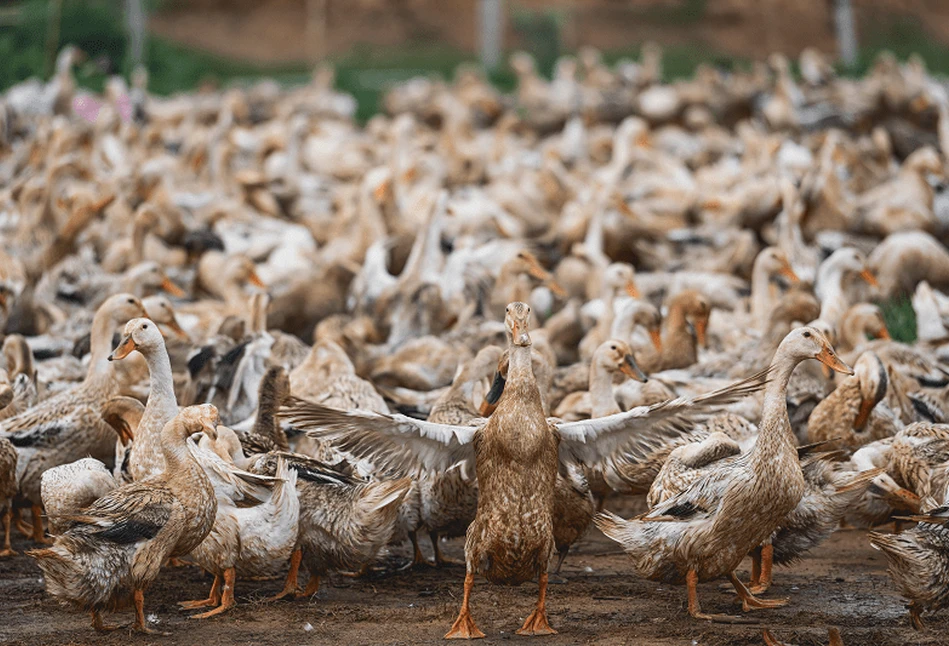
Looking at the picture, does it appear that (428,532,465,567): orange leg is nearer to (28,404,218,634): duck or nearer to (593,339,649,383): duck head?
(593,339,649,383): duck head

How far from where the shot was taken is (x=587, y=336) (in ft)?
35.3

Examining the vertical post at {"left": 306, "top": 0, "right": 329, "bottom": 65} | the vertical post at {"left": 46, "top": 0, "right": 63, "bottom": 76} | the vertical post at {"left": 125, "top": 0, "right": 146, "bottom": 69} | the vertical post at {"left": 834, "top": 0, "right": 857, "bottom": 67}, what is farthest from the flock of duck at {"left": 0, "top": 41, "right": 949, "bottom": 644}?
the vertical post at {"left": 306, "top": 0, "right": 329, "bottom": 65}

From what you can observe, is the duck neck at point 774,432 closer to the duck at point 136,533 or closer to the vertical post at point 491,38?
the duck at point 136,533

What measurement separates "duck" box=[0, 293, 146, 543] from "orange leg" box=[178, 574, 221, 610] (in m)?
1.42

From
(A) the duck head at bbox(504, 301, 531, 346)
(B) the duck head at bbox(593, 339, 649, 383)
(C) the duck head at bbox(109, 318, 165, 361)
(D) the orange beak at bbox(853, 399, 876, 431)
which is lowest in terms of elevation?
(D) the orange beak at bbox(853, 399, 876, 431)

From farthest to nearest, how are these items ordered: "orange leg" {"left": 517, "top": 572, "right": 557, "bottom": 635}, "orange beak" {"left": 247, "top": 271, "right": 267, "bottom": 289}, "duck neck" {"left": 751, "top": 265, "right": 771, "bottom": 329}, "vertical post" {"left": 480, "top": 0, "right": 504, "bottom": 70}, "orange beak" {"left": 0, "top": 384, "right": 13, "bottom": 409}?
"vertical post" {"left": 480, "top": 0, "right": 504, "bottom": 70}
"orange beak" {"left": 247, "top": 271, "right": 267, "bottom": 289}
"duck neck" {"left": 751, "top": 265, "right": 771, "bottom": 329}
"orange beak" {"left": 0, "top": 384, "right": 13, "bottom": 409}
"orange leg" {"left": 517, "top": 572, "right": 557, "bottom": 635}

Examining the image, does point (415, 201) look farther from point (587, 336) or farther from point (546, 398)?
point (546, 398)

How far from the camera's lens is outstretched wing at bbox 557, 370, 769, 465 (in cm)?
639

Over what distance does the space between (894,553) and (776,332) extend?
3.63 metres

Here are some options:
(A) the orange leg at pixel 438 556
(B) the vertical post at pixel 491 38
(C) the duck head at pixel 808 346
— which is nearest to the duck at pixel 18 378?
(A) the orange leg at pixel 438 556

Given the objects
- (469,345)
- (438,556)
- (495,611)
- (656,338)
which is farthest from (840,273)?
(495,611)

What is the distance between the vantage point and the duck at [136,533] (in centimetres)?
586

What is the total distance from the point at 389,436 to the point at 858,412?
291 centimetres

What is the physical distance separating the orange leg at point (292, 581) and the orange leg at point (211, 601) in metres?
0.28
